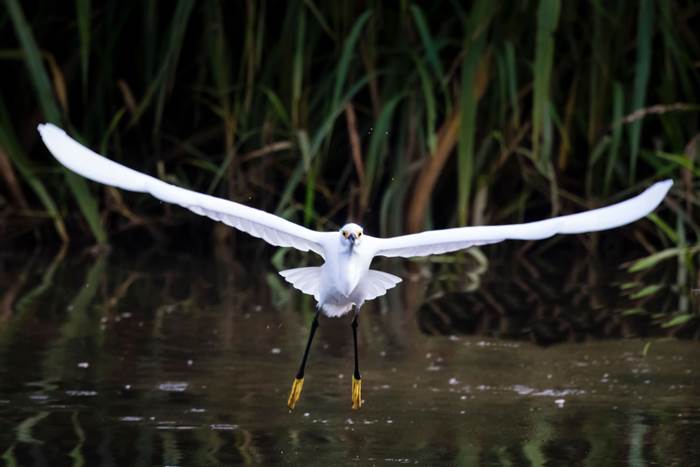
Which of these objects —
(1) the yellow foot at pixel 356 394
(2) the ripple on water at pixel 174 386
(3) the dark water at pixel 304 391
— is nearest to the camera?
(3) the dark water at pixel 304 391

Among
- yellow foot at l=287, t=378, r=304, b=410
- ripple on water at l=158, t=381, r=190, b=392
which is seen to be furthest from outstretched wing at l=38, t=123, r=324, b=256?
ripple on water at l=158, t=381, r=190, b=392

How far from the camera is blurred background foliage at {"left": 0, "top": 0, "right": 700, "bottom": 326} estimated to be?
8.12 m

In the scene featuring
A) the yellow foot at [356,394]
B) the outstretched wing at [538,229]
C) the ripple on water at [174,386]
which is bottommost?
the yellow foot at [356,394]

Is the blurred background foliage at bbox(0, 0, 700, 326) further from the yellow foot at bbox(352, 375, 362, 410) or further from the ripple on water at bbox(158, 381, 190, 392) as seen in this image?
the yellow foot at bbox(352, 375, 362, 410)

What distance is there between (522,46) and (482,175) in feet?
2.40

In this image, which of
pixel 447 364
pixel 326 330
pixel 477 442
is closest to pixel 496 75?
pixel 326 330

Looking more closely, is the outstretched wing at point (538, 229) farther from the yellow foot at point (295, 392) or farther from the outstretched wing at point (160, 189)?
the yellow foot at point (295, 392)

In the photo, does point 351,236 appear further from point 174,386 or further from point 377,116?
point 377,116

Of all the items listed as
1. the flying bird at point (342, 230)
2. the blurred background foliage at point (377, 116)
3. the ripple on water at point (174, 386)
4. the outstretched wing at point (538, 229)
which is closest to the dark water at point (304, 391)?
the ripple on water at point (174, 386)

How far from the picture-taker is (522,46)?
28.1 ft

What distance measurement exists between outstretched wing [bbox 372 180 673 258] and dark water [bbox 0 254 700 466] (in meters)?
0.53

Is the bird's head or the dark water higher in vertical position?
the bird's head

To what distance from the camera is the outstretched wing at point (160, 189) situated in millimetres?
4598

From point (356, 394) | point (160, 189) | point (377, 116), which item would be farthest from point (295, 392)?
point (377, 116)
